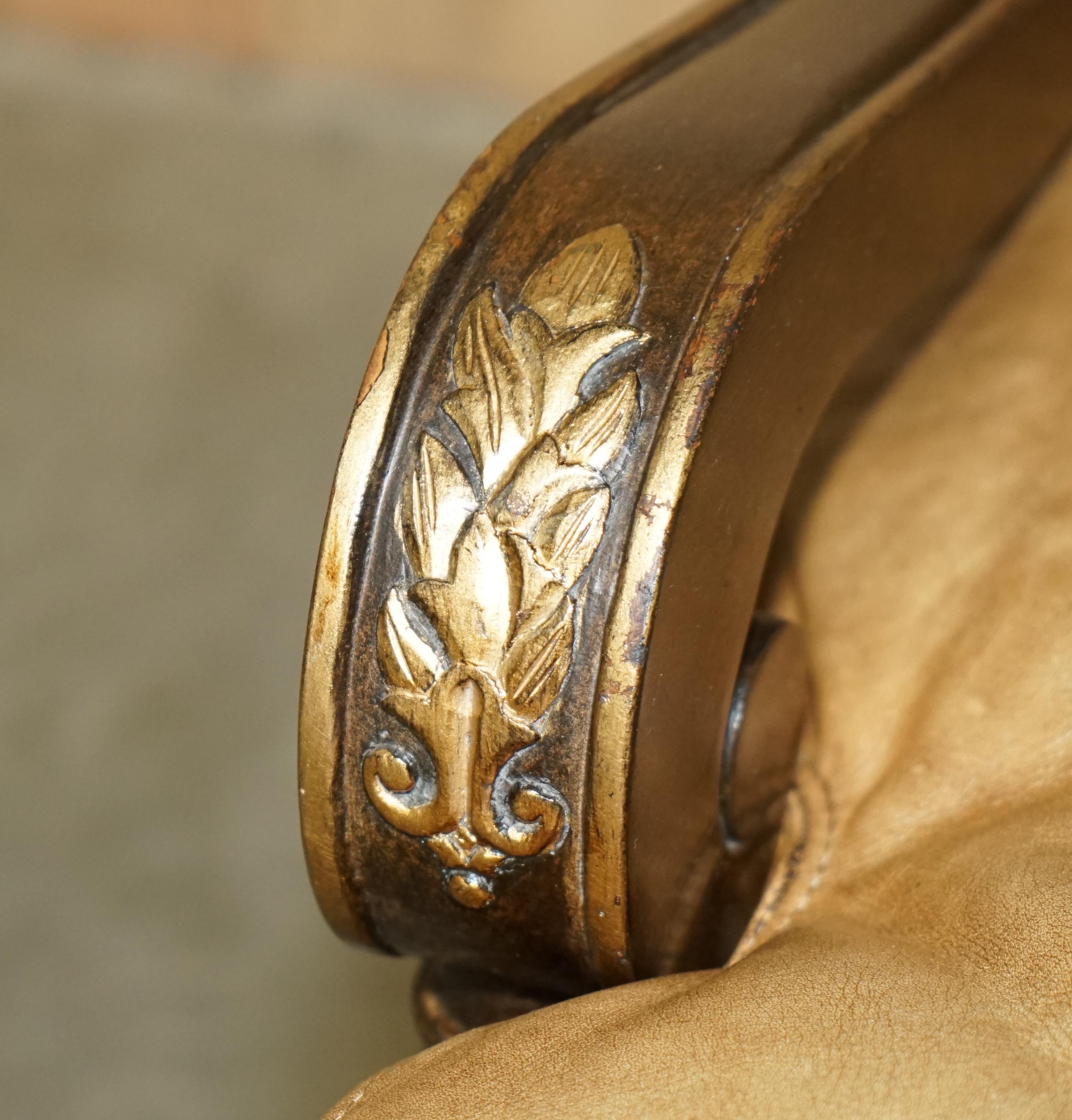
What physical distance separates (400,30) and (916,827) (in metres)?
2.04

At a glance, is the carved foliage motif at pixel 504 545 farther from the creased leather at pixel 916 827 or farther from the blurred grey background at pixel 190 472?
the blurred grey background at pixel 190 472

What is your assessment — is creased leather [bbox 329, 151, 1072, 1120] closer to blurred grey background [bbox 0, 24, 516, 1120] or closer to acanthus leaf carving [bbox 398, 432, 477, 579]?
acanthus leaf carving [bbox 398, 432, 477, 579]

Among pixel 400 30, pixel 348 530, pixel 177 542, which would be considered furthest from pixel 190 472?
pixel 348 530

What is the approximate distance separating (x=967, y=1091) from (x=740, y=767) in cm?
16

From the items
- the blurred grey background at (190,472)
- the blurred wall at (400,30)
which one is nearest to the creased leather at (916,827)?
the blurred grey background at (190,472)

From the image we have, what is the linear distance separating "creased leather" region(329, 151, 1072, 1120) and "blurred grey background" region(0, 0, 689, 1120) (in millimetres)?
639

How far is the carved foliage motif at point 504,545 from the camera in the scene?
44cm

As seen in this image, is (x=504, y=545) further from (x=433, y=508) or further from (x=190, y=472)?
(x=190, y=472)

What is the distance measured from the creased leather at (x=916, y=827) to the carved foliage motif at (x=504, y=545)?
3.0 inches

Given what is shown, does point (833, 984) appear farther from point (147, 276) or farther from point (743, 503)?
point (147, 276)

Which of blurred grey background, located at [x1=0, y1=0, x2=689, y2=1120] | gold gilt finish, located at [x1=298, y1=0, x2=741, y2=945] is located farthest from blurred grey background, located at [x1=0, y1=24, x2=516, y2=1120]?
gold gilt finish, located at [x1=298, y1=0, x2=741, y2=945]

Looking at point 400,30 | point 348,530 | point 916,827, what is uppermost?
point 400,30

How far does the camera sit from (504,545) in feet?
1.46

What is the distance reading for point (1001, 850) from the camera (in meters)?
0.44
